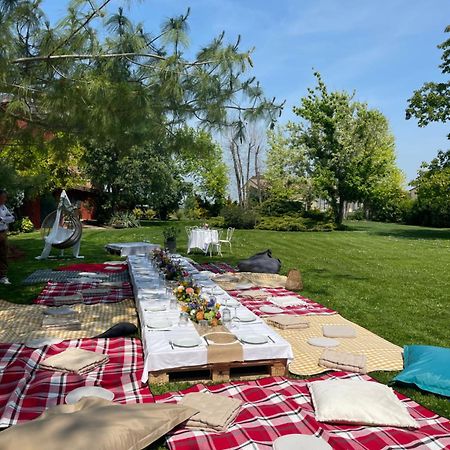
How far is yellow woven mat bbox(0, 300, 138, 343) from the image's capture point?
5586 mm

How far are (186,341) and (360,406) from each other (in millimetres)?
1626

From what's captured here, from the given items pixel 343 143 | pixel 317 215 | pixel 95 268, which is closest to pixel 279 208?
pixel 317 215

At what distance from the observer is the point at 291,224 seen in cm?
2589

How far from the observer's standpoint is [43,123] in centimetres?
698

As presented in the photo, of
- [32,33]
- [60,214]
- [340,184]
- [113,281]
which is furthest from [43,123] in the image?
[340,184]

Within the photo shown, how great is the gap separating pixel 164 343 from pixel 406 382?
2264mm

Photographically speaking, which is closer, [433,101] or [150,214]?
[433,101]

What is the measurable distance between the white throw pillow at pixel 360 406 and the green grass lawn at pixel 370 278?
1.88 feet

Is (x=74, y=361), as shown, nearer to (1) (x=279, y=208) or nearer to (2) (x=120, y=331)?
(2) (x=120, y=331)

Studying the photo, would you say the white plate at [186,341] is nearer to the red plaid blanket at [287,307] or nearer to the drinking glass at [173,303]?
the drinking glass at [173,303]

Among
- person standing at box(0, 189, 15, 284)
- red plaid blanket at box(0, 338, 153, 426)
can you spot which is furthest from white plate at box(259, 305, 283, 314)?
person standing at box(0, 189, 15, 284)

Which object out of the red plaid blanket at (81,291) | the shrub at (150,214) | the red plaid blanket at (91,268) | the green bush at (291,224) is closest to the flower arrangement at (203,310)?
the red plaid blanket at (81,291)

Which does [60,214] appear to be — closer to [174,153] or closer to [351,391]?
[174,153]

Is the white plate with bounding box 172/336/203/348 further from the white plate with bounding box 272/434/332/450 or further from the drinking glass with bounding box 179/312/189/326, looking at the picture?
the white plate with bounding box 272/434/332/450
